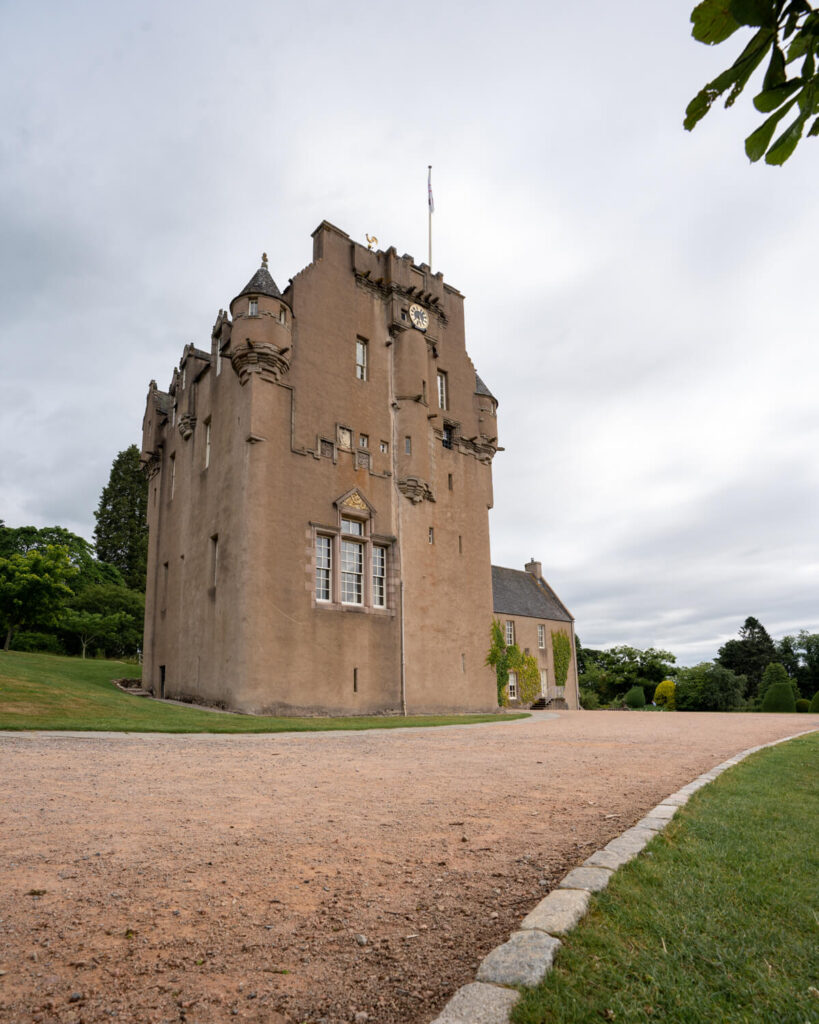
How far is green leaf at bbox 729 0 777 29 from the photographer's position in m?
2.06

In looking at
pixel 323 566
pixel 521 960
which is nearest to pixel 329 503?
pixel 323 566

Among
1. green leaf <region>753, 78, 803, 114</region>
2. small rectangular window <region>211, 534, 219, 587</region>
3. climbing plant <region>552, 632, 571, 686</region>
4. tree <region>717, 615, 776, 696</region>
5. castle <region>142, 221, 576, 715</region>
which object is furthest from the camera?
tree <region>717, 615, 776, 696</region>

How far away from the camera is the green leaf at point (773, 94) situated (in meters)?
2.33

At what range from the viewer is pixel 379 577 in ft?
83.3

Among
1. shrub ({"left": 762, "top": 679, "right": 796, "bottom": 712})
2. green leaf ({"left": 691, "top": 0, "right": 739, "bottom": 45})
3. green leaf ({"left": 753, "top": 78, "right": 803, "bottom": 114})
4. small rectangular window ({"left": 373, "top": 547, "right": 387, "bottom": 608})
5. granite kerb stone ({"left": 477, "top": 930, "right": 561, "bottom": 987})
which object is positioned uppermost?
small rectangular window ({"left": 373, "top": 547, "right": 387, "bottom": 608})

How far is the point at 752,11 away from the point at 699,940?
378 centimetres

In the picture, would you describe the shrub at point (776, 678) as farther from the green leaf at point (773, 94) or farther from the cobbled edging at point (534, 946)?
the green leaf at point (773, 94)

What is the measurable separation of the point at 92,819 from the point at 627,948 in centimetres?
474

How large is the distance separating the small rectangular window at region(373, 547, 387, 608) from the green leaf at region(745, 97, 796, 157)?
2303 centimetres

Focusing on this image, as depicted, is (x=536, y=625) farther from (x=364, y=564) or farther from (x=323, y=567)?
(x=323, y=567)

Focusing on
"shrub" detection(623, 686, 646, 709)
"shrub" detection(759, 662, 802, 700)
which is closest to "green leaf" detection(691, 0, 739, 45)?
"shrub" detection(759, 662, 802, 700)

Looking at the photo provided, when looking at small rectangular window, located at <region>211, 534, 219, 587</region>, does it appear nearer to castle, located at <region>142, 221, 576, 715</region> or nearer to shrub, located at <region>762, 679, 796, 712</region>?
castle, located at <region>142, 221, 576, 715</region>

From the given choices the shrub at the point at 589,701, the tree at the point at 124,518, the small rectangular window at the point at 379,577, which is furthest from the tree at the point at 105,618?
the shrub at the point at 589,701

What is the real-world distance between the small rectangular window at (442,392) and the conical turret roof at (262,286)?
8960 mm
